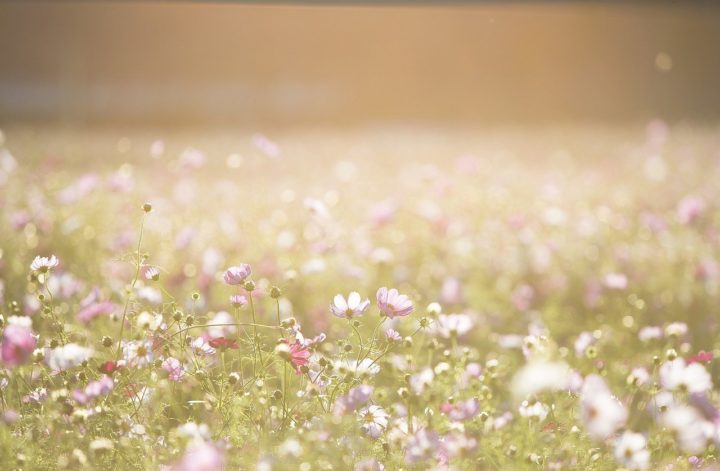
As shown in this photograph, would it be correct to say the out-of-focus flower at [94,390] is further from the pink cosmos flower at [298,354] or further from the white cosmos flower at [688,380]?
the white cosmos flower at [688,380]

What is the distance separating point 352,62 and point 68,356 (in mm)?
13456

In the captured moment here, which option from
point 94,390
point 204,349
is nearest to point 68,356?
point 94,390

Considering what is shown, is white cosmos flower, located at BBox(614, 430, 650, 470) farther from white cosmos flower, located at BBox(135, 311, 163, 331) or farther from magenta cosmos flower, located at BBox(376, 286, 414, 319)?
white cosmos flower, located at BBox(135, 311, 163, 331)

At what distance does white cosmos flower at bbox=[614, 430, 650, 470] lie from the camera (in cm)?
104

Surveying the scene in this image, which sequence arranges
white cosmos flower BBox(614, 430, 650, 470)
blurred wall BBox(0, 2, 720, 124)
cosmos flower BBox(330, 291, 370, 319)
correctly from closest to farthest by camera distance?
white cosmos flower BBox(614, 430, 650, 470)
cosmos flower BBox(330, 291, 370, 319)
blurred wall BBox(0, 2, 720, 124)

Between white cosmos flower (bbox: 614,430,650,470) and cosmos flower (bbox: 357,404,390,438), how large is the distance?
35cm

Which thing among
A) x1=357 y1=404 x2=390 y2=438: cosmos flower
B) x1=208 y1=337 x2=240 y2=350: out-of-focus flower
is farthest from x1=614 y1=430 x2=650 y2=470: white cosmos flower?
x1=208 y1=337 x2=240 y2=350: out-of-focus flower

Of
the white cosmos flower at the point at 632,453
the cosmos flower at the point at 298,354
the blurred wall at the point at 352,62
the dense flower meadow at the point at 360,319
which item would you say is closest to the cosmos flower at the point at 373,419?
the dense flower meadow at the point at 360,319

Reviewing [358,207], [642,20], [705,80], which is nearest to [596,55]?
→ [642,20]

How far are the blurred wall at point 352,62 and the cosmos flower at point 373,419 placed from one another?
34.5 ft


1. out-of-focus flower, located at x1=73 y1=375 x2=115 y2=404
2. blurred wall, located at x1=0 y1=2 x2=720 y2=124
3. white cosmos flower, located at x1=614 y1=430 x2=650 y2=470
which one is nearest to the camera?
white cosmos flower, located at x1=614 y1=430 x2=650 y2=470

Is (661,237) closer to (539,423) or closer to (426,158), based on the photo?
(539,423)

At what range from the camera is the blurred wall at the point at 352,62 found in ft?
41.1

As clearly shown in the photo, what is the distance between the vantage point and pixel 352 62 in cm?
1423
